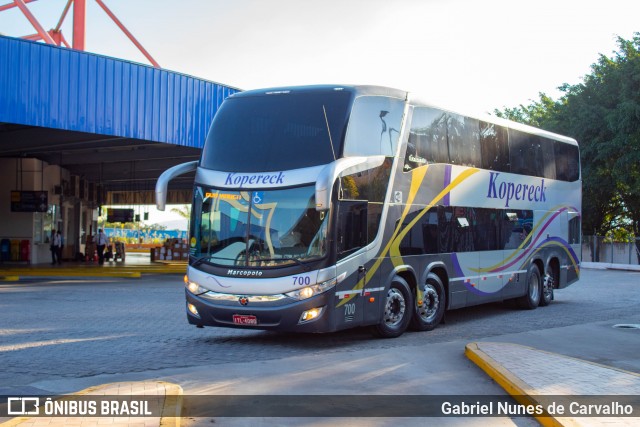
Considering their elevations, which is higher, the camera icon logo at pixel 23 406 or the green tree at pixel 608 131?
the green tree at pixel 608 131

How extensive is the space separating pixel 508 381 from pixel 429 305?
5.90 m

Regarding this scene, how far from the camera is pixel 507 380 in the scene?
29.1ft

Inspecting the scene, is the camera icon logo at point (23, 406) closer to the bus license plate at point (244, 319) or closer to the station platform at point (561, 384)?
the bus license plate at point (244, 319)

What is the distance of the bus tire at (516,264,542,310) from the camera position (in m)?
18.9

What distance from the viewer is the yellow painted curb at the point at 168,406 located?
680 centimetres

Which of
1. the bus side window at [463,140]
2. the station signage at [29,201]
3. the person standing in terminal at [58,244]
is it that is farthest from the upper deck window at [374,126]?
the person standing in terminal at [58,244]

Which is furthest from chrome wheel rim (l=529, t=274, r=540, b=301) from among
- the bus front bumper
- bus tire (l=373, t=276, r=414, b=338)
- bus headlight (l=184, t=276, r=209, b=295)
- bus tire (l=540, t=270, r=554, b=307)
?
bus headlight (l=184, t=276, r=209, b=295)

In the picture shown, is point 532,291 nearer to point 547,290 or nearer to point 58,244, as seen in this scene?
point 547,290

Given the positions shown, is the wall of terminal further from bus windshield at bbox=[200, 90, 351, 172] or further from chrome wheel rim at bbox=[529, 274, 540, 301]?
bus windshield at bbox=[200, 90, 351, 172]

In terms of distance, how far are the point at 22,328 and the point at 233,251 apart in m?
4.48

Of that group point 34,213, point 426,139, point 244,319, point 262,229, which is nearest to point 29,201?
point 34,213

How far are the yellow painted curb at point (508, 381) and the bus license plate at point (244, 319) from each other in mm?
3039

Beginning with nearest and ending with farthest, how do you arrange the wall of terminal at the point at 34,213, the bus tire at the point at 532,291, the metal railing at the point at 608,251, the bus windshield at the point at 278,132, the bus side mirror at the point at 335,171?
the bus side mirror at the point at 335,171 < the bus windshield at the point at 278,132 < the bus tire at the point at 532,291 < the wall of terminal at the point at 34,213 < the metal railing at the point at 608,251

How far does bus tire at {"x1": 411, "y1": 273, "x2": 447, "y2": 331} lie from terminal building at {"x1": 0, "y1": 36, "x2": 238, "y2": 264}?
15.2 m
